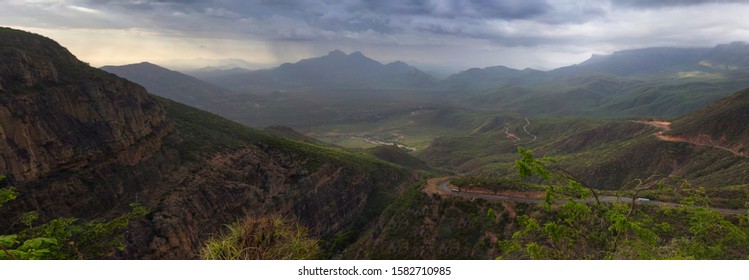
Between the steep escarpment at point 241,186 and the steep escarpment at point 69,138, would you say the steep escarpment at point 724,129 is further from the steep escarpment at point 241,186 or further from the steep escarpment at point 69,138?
the steep escarpment at point 69,138

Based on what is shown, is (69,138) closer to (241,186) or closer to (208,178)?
(208,178)

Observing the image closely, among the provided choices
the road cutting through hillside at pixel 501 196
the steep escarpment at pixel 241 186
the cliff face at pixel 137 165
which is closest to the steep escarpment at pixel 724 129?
the road cutting through hillside at pixel 501 196

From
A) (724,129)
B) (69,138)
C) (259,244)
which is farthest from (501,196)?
(724,129)

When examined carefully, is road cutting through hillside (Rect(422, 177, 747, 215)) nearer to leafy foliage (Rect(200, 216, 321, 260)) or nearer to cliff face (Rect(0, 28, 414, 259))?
cliff face (Rect(0, 28, 414, 259))

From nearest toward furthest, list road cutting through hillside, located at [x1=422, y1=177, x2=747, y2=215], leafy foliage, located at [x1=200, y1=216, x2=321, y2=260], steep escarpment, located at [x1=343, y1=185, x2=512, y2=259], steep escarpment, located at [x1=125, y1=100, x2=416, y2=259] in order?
1. leafy foliage, located at [x1=200, y1=216, x2=321, y2=260]
2. steep escarpment, located at [x1=343, y1=185, x2=512, y2=259]
3. road cutting through hillside, located at [x1=422, y1=177, x2=747, y2=215]
4. steep escarpment, located at [x1=125, y1=100, x2=416, y2=259]

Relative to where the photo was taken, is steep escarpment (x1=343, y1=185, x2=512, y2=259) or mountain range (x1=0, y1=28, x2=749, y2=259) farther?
steep escarpment (x1=343, y1=185, x2=512, y2=259)

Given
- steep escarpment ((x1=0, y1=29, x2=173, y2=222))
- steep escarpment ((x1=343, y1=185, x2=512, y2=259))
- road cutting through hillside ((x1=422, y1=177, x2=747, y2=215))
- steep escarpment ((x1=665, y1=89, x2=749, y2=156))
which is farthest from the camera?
steep escarpment ((x1=665, y1=89, x2=749, y2=156))

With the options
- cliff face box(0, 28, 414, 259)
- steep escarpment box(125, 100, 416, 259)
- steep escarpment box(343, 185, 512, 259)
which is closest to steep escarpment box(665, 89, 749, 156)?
steep escarpment box(343, 185, 512, 259)

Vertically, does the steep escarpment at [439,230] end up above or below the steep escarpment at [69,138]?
below
